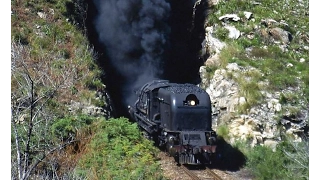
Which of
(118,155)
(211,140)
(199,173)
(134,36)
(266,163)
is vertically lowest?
(199,173)

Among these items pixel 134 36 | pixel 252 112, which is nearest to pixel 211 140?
pixel 252 112

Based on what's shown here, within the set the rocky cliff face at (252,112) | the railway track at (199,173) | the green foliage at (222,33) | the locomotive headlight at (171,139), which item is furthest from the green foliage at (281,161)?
the green foliage at (222,33)

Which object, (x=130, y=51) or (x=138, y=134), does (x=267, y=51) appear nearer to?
(x=130, y=51)

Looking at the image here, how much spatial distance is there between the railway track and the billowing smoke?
987 centimetres

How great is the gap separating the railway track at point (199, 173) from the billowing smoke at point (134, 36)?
9.87 metres

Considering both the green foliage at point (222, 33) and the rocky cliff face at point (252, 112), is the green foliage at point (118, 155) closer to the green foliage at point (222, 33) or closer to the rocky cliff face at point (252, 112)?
the rocky cliff face at point (252, 112)

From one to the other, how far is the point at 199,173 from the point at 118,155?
10.1ft

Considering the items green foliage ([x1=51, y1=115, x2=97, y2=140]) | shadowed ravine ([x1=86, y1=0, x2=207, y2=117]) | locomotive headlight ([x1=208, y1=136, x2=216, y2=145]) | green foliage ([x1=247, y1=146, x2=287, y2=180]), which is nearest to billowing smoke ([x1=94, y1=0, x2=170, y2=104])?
shadowed ravine ([x1=86, y1=0, x2=207, y2=117])

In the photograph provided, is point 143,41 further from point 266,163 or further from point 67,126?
point 266,163

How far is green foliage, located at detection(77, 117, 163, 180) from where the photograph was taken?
12516 mm

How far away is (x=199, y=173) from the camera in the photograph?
49.8 ft

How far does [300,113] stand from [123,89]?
417 inches

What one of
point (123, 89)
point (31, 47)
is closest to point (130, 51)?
point (123, 89)

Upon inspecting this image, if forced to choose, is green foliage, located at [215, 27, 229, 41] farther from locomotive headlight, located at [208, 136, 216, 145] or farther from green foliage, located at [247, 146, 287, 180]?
locomotive headlight, located at [208, 136, 216, 145]
